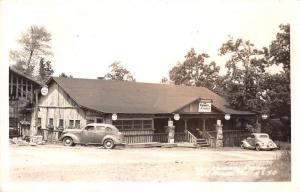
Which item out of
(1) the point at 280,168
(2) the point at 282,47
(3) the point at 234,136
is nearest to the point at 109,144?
(3) the point at 234,136

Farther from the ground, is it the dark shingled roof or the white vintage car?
the dark shingled roof

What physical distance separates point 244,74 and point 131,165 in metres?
1.50

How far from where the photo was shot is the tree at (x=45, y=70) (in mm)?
6027

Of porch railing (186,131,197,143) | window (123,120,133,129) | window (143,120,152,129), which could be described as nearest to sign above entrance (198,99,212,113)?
porch railing (186,131,197,143)

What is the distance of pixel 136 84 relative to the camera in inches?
239

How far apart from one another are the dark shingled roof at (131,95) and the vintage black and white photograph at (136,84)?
0.04 feet

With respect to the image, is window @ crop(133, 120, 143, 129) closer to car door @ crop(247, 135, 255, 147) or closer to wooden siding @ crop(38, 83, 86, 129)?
wooden siding @ crop(38, 83, 86, 129)

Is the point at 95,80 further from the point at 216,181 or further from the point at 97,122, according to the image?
the point at 216,181

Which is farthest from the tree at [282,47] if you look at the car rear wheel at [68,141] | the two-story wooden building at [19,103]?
the two-story wooden building at [19,103]

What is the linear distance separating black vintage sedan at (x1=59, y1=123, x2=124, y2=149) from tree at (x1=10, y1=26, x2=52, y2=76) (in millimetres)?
779

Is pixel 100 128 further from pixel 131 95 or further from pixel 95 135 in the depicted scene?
pixel 131 95

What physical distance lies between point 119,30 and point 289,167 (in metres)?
2.21

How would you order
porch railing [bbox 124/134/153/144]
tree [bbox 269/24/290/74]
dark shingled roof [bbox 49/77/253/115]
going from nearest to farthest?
tree [bbox 269/24/290/74] < dark shingled roof [bbox 49/77/253/115] < porch railing [bbox 124/134/153/144]

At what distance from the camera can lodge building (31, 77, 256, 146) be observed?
6.10 metres
